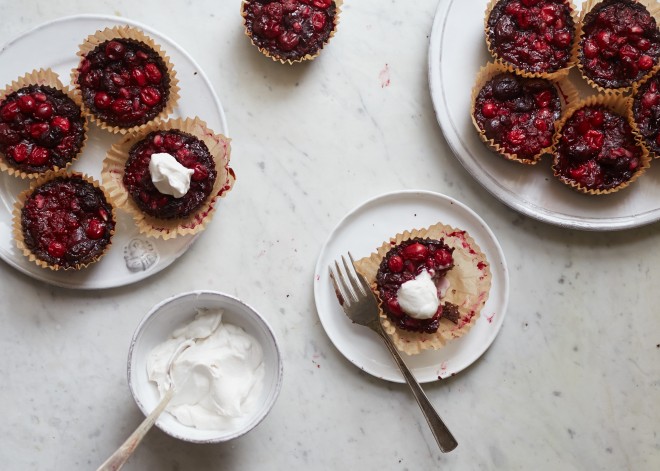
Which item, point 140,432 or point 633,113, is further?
point 633,113

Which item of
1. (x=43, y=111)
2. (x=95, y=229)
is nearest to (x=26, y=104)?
(x=43, y=111)

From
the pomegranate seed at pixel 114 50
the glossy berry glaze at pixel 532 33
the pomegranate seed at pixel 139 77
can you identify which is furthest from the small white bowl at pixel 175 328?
the glossy berry glaze at pixel 532 33

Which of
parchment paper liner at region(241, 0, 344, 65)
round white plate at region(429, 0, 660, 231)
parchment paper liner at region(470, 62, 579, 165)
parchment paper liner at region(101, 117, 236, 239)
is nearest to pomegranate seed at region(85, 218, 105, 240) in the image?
parchment paper liner at region(101, 117, 236, 239)

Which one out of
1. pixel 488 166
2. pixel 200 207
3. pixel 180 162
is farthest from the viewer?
pixel 488 166

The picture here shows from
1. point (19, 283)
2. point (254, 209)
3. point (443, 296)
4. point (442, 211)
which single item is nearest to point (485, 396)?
point (443, 296)

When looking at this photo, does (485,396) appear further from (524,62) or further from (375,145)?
(524,62)

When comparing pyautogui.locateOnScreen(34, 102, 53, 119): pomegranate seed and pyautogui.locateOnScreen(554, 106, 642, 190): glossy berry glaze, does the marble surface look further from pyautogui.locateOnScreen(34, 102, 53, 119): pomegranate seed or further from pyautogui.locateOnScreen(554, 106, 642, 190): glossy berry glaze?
pyautogui.locateOnScreen(34, 102, 53, 119): pomegranate seed

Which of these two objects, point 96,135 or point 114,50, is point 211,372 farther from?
point 114,50
